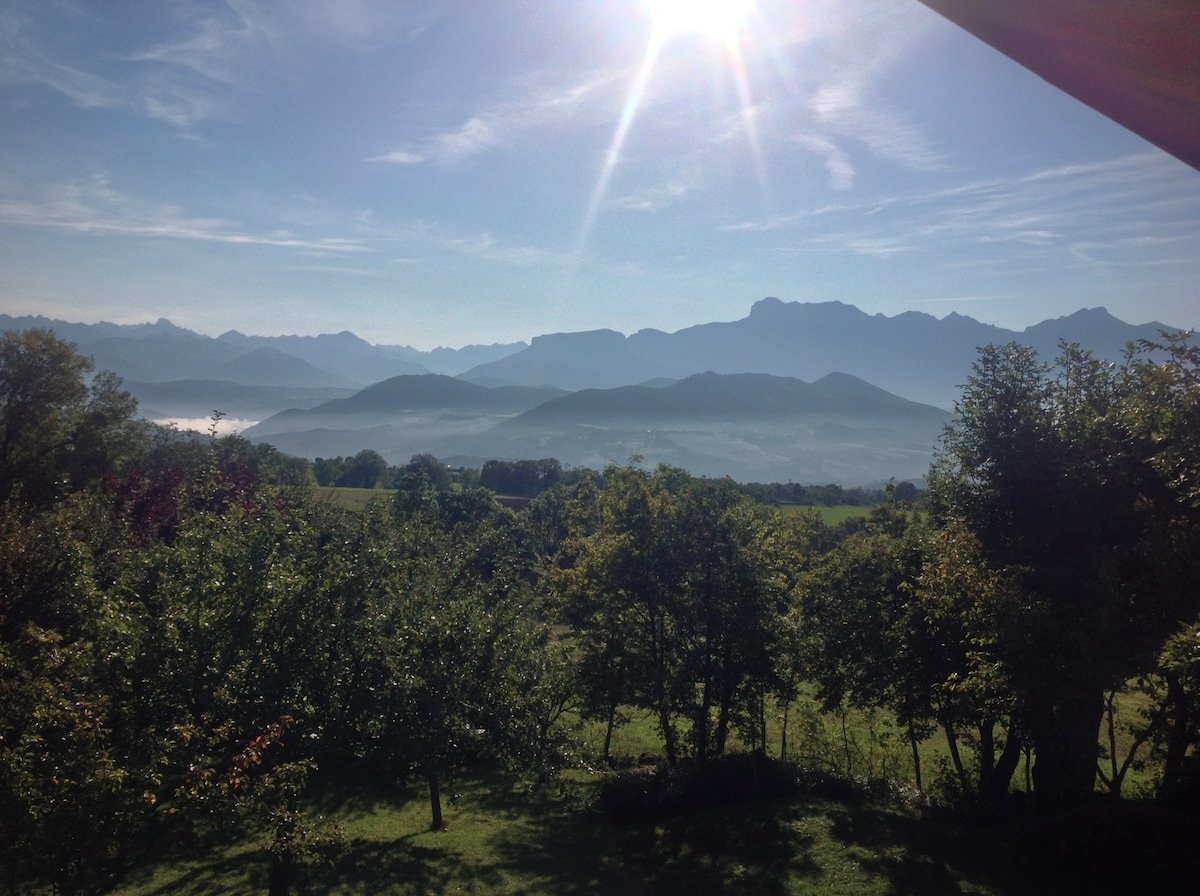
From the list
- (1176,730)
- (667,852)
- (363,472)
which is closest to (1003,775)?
(1176,730)

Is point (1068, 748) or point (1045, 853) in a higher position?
point (1068, 748)

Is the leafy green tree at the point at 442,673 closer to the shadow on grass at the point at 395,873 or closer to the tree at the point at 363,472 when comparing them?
the shadow on grass at the point at 395,873

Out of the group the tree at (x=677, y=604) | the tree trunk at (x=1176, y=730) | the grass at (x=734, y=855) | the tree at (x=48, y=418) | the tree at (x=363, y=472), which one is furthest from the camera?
the tree at (x=363, y=472)

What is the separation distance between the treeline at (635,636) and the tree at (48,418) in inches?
504

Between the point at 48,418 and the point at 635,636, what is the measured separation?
30.6 meters

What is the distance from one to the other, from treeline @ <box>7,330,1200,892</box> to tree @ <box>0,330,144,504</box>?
504 inches

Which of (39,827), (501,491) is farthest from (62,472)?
(501,491)

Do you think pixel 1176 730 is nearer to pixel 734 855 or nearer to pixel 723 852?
pixel 734 855

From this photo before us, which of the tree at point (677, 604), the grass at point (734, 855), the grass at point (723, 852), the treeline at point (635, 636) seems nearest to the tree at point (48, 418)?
the treeline at point (635, 636)

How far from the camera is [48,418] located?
31.9 meters

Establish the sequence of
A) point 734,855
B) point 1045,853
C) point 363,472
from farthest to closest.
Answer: point 363,472, point 734,855, point 1045,853

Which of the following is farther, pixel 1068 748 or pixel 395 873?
pixel 395 873

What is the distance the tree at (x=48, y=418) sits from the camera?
30984 millimetres

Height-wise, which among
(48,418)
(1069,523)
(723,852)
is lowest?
(723,852)
